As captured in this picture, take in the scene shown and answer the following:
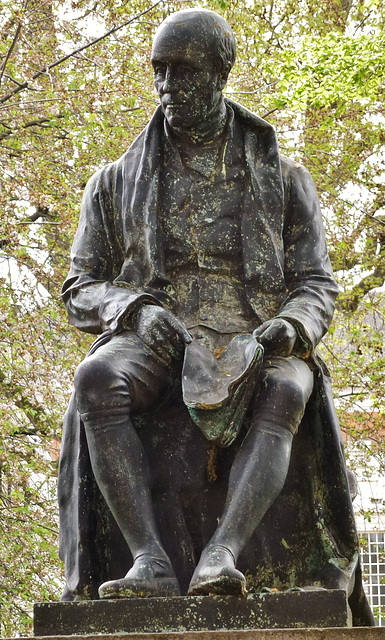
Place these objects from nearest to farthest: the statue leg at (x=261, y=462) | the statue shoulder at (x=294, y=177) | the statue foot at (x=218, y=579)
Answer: the statue foot at (x=218, y=579) → the statue leg at (x=261, y=462) → the statue shoulder at (x=294, y=177)

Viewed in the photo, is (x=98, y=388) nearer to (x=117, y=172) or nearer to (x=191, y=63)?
(x=117, y=172)

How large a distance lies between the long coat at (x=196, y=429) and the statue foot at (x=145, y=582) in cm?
32

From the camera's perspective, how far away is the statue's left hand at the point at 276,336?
15.9 feet

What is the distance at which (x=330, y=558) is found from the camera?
4.88 metres

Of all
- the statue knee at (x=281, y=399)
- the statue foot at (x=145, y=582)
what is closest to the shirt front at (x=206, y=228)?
the statue knee at (x=281, y=399)

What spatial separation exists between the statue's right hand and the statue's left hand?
269 millimetres

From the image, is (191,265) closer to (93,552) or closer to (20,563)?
(93,552)

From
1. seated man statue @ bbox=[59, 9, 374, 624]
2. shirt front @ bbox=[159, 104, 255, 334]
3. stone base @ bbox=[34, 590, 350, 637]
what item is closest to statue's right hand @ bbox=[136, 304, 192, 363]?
seated man statue @ bbox=[59, 9, 374, 624]

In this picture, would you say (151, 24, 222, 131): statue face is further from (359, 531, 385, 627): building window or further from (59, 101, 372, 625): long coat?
(359, 531, 385, 627): building window

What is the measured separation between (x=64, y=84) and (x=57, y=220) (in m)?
1.33

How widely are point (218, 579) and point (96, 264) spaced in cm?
163

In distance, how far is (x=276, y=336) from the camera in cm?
484

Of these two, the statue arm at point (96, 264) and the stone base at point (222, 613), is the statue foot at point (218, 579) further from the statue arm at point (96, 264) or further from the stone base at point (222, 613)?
the statue arm at point (96, 264)

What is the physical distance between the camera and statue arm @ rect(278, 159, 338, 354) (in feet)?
17.2
